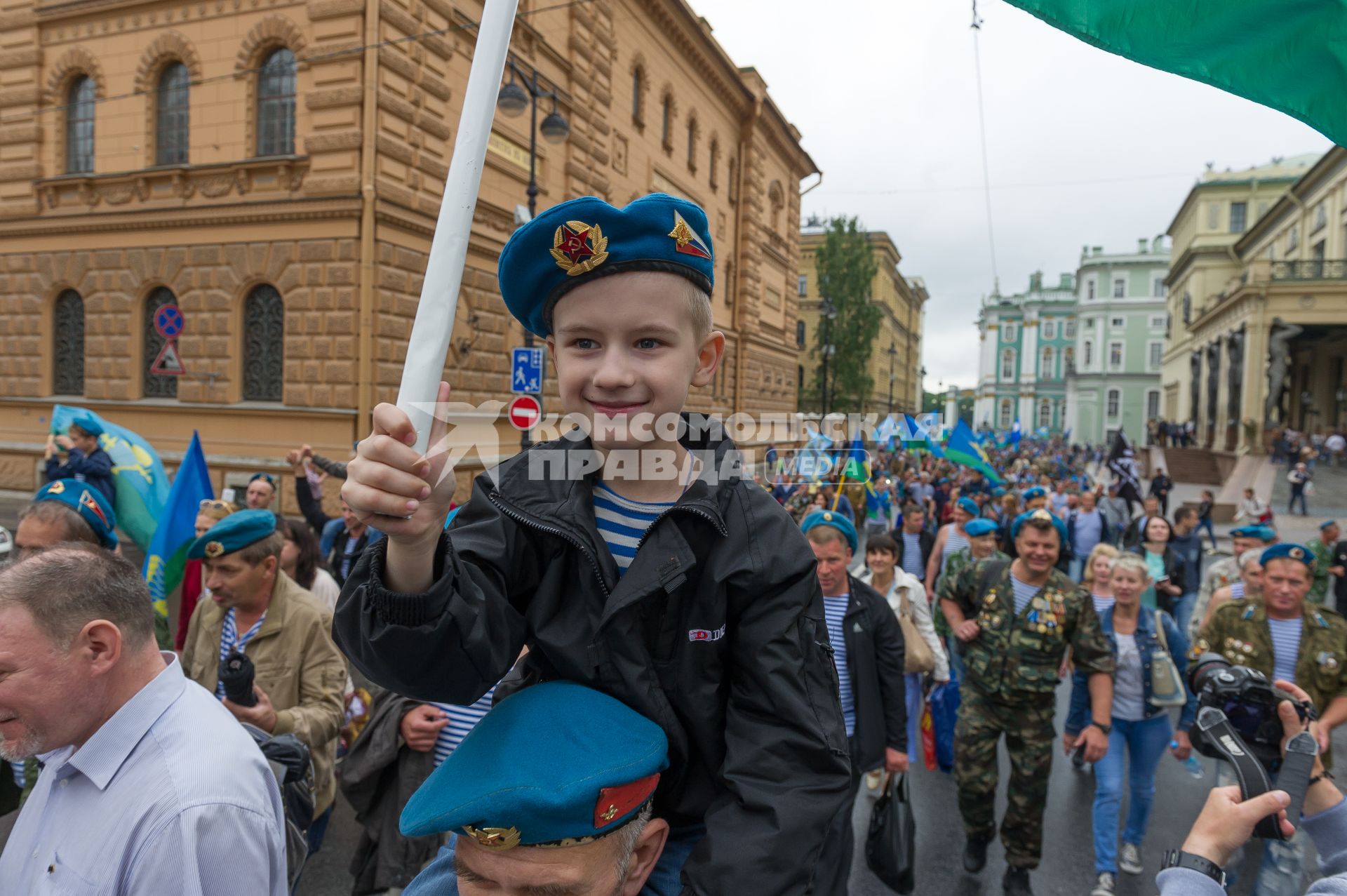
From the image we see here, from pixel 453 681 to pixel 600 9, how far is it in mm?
20754

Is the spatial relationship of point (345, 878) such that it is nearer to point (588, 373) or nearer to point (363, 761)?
point (363, 761)

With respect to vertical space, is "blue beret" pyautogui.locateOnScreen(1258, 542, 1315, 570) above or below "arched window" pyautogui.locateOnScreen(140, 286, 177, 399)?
below

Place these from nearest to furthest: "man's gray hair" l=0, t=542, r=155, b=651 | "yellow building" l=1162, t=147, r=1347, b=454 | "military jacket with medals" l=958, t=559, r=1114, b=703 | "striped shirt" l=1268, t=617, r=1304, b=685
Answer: "man's gray hair" l=0, t=542, r=155, b=651 < "striped shirt" l=1268, t=617, r=1304, b=685 < "military jacket with medals" l=958, t=559, r=1114, b=703 < "yellow building" l=1162, t=147, r=1347, b=454

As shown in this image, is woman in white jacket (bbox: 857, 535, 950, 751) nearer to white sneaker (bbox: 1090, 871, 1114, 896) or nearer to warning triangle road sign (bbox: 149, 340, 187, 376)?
white sneaker (bbox: 1090, 871, 1114, 896)

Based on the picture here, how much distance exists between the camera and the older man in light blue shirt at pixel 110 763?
175cm

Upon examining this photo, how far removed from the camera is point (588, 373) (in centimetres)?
140

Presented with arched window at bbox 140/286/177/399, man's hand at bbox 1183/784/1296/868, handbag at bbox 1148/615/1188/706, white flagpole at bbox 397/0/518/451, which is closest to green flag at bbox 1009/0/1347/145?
white flagpole at bbox 397/0/518/451

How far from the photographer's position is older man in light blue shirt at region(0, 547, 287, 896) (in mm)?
1750

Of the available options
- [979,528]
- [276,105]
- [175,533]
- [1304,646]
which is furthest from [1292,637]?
[276,105]

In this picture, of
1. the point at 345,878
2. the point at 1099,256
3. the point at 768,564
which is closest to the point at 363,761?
the point at 345,878

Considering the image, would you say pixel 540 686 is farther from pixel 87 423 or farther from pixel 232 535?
pixel 87 423

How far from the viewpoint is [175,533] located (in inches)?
211

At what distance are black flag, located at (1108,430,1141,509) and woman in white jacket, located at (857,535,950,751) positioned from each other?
1078 cm

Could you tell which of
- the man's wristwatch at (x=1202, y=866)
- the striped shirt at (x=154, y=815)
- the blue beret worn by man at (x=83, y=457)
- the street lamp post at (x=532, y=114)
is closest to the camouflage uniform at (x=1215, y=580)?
the man's wristwatch at (x=1202, y=866)
